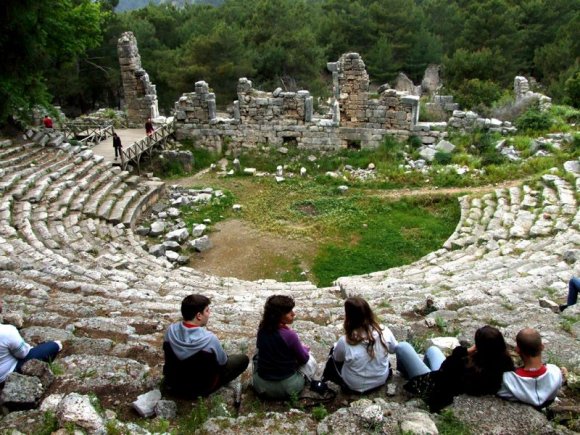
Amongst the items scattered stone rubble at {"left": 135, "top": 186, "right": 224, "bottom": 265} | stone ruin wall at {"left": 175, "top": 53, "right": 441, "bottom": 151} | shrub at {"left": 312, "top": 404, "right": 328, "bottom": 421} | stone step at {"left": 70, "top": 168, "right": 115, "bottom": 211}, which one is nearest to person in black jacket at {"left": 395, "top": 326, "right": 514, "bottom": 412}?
shrub at {"left": 312, "top": 404, "right": 328, "bottom": 421}

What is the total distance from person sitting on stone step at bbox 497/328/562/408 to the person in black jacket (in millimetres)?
117

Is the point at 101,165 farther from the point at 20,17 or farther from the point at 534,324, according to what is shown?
the point at 534,324

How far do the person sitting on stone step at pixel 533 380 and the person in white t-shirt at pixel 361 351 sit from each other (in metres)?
1.12

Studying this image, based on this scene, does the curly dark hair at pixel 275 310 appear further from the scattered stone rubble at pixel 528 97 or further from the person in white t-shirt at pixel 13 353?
the scattered stone rubble at pixel 528 97

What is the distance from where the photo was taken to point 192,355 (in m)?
4.80

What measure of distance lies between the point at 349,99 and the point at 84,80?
20358mm

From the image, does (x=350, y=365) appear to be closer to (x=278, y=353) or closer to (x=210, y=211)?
(x=278, y=353)

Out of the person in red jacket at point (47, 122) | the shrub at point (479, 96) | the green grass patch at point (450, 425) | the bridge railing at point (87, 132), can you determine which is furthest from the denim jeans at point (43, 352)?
the shrub at point (479, 96)

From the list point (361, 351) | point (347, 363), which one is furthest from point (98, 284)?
point (361, 351)

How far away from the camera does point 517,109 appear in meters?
19.5

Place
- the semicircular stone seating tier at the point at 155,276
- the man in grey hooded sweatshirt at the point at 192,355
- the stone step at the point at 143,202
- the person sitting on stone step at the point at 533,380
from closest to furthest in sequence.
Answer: the person sitting on stone step at the point at 533,380
the man in grey hooded sweatshirt at the point at 192,355
the semicircular stone seating tier at the point at 155,276
the stone step at the point at 143,202

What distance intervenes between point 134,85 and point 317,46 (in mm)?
14467

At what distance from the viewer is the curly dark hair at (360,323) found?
4.87 metres

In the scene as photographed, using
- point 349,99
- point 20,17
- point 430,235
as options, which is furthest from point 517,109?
point 20,17
